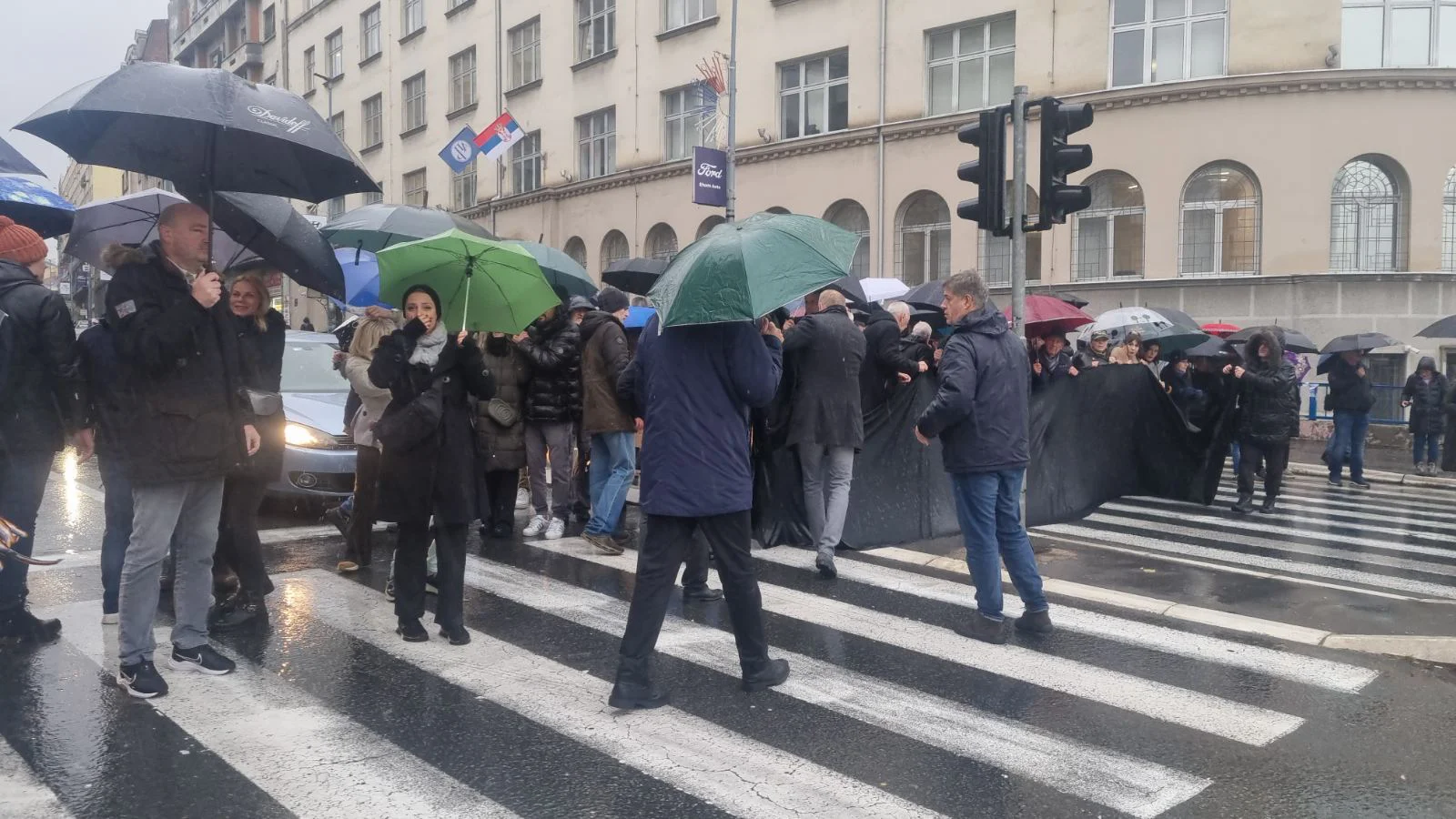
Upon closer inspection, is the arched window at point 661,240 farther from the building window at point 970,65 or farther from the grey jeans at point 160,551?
the grey jeans at point 160,551

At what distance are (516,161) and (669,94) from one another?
7439mm

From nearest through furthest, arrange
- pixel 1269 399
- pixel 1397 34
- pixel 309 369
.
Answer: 1. pixel 1269 399
2. pixel 309 369
3. pixel 1397 34

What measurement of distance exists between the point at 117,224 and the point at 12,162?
668 mm

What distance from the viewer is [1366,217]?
20.0 m

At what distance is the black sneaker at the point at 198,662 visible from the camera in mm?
5125

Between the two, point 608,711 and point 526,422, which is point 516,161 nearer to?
point 526,422

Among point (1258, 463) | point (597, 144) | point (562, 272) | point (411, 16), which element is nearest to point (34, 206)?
point (562, 272)

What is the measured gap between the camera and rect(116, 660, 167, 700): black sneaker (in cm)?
478

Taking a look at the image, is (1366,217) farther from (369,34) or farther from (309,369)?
(369,34)

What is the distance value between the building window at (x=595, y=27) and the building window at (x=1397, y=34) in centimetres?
1706

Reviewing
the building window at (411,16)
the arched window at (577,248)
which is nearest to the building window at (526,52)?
the arched window at (577,248)

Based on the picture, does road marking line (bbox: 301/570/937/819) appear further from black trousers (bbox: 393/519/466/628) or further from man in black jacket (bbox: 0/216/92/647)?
man in black jacket (bbox: 0/216/92/647)

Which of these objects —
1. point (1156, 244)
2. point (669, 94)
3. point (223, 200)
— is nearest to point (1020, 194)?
point (223, 200)

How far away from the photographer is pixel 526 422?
28.9 feet
